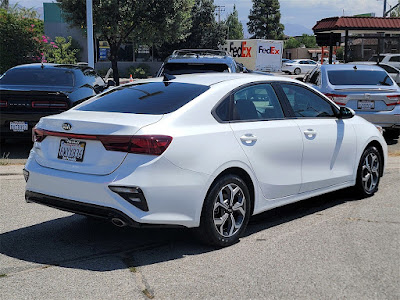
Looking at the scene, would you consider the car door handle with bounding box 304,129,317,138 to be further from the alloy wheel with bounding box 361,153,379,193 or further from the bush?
the bush

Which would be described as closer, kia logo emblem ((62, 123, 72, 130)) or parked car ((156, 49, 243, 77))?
kia logo emblem ((62, 123, 72, 130))

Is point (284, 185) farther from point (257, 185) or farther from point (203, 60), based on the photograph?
point (203, 60)

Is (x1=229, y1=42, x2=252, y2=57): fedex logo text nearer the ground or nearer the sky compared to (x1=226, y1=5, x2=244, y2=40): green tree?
nearer the ground

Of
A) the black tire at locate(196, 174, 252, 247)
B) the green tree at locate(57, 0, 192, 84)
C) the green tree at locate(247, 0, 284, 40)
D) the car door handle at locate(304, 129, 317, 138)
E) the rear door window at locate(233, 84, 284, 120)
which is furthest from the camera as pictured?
the green tree at locate(247, 0, 284, 40)

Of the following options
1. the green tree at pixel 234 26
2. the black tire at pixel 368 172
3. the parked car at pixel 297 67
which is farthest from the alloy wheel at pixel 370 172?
the green tree at pixel 234 26

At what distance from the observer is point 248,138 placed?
217 inches

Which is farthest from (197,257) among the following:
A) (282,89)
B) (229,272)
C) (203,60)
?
(203,60)

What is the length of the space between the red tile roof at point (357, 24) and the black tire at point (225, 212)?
2745 cm

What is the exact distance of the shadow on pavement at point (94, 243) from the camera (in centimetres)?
504

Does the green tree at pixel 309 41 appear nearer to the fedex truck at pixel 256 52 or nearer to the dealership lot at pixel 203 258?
the fedex truck at pixel 256 52

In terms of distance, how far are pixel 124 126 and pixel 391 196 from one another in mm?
4294

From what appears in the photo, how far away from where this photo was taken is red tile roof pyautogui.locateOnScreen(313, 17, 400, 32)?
31375 millimetres

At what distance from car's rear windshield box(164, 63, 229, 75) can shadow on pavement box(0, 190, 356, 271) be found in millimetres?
5660

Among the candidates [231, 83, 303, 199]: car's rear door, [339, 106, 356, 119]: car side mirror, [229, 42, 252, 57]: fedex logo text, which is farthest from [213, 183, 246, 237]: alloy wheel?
[229, 42, 252, 57]: fedex logo text
